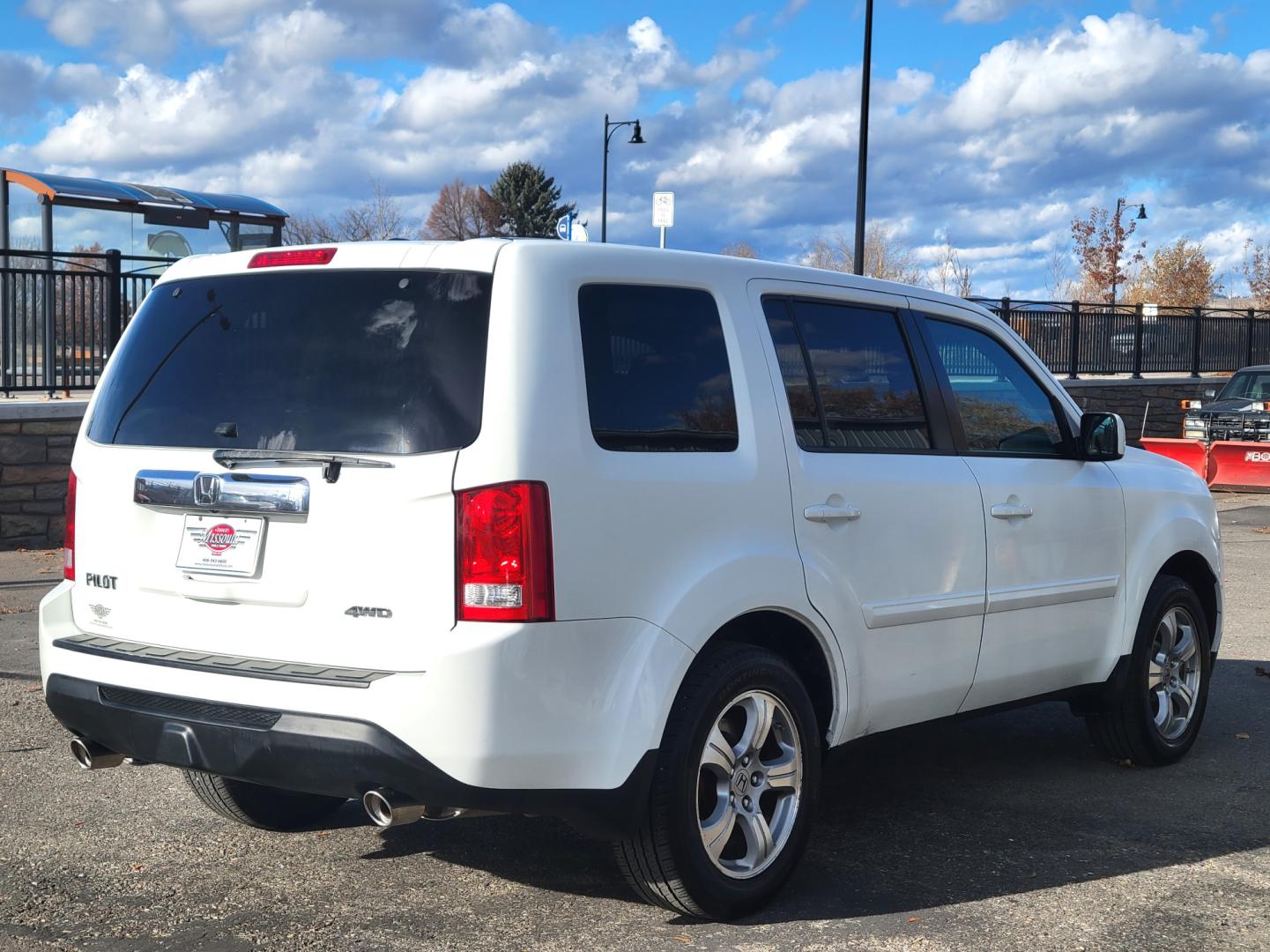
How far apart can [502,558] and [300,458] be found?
0.64 meters

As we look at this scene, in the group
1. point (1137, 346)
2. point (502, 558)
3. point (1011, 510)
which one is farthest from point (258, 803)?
point (1137, 346)

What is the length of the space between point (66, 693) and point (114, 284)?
33.7ft

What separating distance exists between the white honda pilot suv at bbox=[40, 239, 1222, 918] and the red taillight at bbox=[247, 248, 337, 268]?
2cm

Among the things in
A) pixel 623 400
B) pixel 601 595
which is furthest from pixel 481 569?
pixel 623 400

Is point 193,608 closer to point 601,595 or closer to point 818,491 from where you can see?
point 601,595

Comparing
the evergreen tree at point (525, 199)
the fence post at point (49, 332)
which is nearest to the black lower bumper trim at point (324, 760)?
the fence post at point (49, 332)

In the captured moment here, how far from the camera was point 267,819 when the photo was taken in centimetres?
505

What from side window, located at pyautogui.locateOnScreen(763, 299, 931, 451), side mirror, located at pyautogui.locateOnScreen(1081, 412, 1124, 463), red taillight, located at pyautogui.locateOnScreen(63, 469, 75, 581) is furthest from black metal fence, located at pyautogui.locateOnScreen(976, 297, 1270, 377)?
red taillight, located at pyautogui.locateOnScreen(63, 469, 75, 581)

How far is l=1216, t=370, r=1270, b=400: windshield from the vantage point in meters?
21.2

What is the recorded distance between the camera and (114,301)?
1372 cm

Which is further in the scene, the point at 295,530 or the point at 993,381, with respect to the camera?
the point at 993,381

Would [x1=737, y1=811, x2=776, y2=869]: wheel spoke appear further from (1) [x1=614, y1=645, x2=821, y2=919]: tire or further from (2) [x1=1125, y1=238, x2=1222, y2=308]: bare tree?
(2) [x1=1125, y1=238, x2=1222, y2=308]: bare tree

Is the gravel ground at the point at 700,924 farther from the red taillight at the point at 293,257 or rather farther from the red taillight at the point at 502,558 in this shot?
the red taillight at the point at 293,257

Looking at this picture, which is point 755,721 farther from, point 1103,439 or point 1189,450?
point 1189,450
